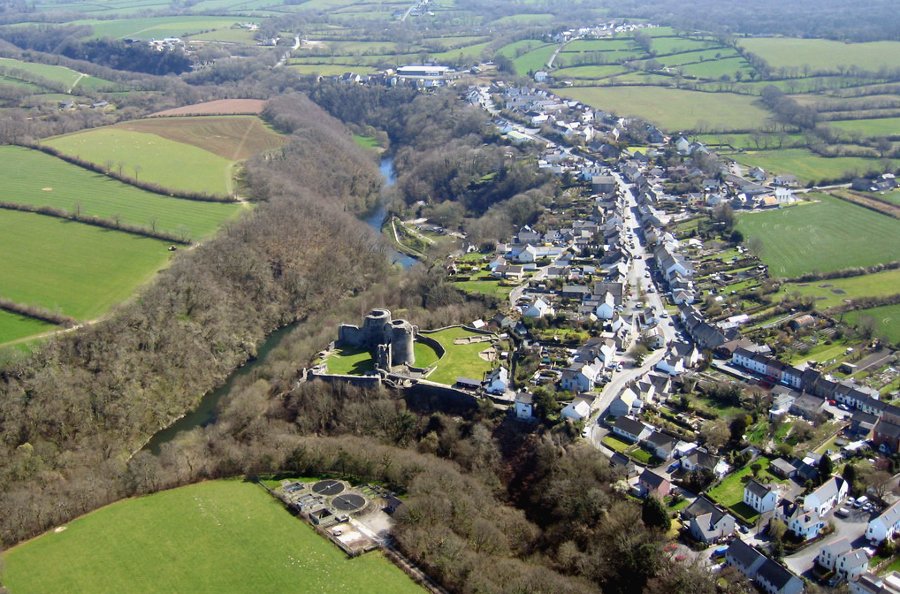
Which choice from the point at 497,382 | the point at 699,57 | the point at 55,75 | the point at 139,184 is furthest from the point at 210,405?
the point at 699,57

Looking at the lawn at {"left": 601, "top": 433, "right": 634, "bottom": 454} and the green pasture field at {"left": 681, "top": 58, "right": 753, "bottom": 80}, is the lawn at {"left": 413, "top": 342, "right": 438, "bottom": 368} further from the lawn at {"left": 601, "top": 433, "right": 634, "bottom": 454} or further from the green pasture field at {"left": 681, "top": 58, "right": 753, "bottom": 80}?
the green pasture field at {"left": 681, "top": 58, "right": 753, "bottom": 80}

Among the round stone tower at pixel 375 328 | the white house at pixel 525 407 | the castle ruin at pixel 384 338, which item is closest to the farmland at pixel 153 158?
the castle ruin at pixel 384 338

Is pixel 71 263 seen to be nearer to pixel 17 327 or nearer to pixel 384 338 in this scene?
pixel 17 327

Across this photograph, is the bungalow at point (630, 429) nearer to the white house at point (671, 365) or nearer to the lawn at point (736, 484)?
the lawn at point (736, 484)

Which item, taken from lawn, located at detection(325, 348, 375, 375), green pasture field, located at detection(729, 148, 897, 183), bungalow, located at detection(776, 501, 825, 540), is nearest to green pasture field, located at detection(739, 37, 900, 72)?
green pasture field, located at detection(729, 148, 897, 183)

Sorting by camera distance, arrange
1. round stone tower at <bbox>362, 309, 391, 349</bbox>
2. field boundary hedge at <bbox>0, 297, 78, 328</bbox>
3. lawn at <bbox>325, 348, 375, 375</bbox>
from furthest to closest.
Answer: field boundary hedge at <bbox>0, 297, 78, 328</bbox>, round stone tower at <bbox>362, 309, 391, 349</bbox>, lawn at <bbox>325, 348, 375, 375</bbox>
